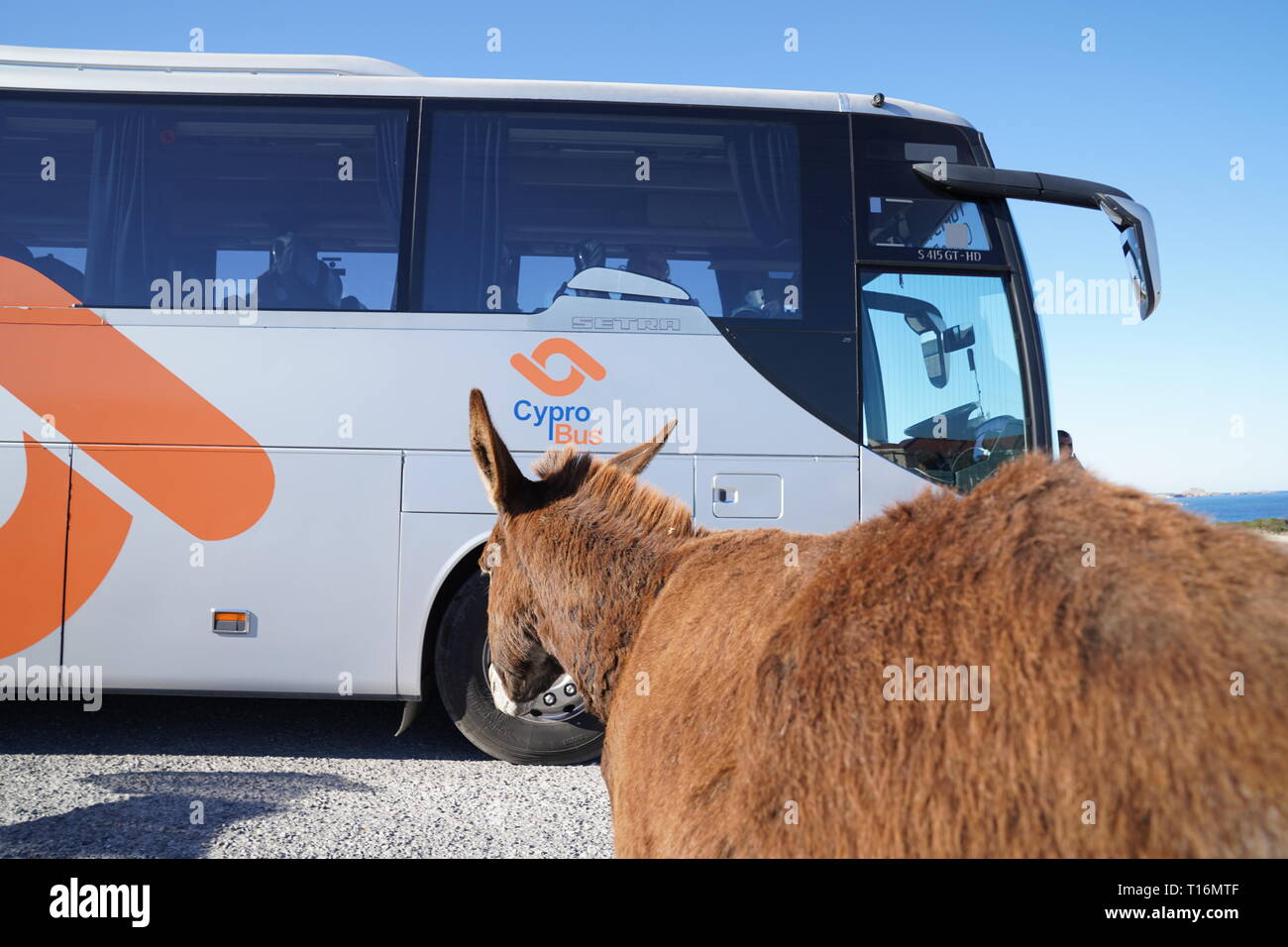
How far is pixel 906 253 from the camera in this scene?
518 cm

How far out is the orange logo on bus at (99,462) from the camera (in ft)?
16.6

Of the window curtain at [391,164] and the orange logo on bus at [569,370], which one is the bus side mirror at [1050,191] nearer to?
the orange logo on bus at [569,370]

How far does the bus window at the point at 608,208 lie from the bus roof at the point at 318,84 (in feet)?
0.49

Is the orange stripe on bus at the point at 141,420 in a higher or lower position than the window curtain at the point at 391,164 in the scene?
lower

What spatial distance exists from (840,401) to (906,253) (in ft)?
3.31

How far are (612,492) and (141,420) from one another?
3.74 m

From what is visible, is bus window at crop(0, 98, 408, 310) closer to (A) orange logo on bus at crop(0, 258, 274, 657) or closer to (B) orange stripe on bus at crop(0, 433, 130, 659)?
(A) orange logo on bus at crop(0, 258, 274, 657)

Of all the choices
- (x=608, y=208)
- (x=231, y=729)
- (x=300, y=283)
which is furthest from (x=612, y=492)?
(x=231, y=729)

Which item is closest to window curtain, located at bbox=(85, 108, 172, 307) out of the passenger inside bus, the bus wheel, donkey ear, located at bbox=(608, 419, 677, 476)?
the passenger inside bus

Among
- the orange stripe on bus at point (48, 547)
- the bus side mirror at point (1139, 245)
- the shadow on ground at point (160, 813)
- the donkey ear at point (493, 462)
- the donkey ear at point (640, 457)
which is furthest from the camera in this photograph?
the orange stripe on bus at point (48, 547)

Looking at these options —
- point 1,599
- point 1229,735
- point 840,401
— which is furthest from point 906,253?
point 1,599

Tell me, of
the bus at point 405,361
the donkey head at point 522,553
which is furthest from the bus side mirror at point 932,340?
the donkey head at point 522,553

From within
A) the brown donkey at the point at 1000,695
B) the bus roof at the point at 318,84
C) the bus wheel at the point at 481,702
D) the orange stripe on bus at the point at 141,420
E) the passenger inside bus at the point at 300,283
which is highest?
the bus roof at the point at 318,84

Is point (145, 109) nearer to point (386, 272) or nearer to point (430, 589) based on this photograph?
point (386, 272)
